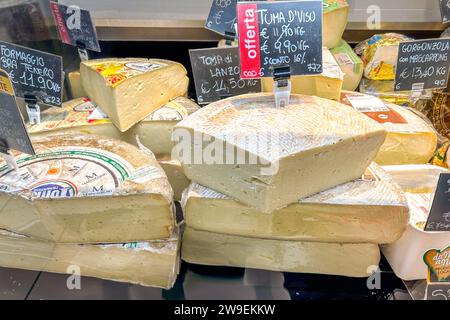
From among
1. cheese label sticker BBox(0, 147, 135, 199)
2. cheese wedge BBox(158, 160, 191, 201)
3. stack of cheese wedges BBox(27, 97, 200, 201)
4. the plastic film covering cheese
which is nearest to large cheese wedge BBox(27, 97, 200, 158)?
stack of cheese wedges BBox(27, 97, 200, 201)

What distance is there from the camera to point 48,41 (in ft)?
5.94

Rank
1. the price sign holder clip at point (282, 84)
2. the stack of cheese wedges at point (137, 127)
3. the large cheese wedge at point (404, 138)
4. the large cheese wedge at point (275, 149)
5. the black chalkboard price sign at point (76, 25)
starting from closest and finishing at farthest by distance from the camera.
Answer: the large cheese wedge at point (275, 149) → the price sign holder clip at point (282, 84) → the large cheese wedge at point (404, 138) → the stack of cheese wedges at point (137, 127) → the black chalkboard price sign at point (76, 25)

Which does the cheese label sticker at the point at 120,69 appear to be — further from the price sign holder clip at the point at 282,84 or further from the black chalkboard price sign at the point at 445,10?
the black chalkboard price sign at the point at 445,10

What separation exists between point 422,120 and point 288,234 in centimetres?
74

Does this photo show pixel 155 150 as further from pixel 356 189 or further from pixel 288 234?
pixel 356 189

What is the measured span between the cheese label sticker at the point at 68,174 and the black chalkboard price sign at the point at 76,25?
57 centimetres

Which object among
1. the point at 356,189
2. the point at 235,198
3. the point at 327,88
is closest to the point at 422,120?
the point at 327,88

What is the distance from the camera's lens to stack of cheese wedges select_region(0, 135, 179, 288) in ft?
3.56

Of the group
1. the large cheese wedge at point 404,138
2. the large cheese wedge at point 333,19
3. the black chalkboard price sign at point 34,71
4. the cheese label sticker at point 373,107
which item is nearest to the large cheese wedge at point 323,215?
the large cheese wedge at point 404,138

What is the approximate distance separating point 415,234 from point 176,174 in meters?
0.81

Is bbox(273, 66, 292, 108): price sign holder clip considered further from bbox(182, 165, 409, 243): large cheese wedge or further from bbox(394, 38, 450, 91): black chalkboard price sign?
bbox(394, 38, 450, 91): black chalkboard price sign

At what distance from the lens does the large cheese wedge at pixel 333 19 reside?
1.61 m

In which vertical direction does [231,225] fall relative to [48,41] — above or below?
below

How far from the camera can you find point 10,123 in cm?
105
